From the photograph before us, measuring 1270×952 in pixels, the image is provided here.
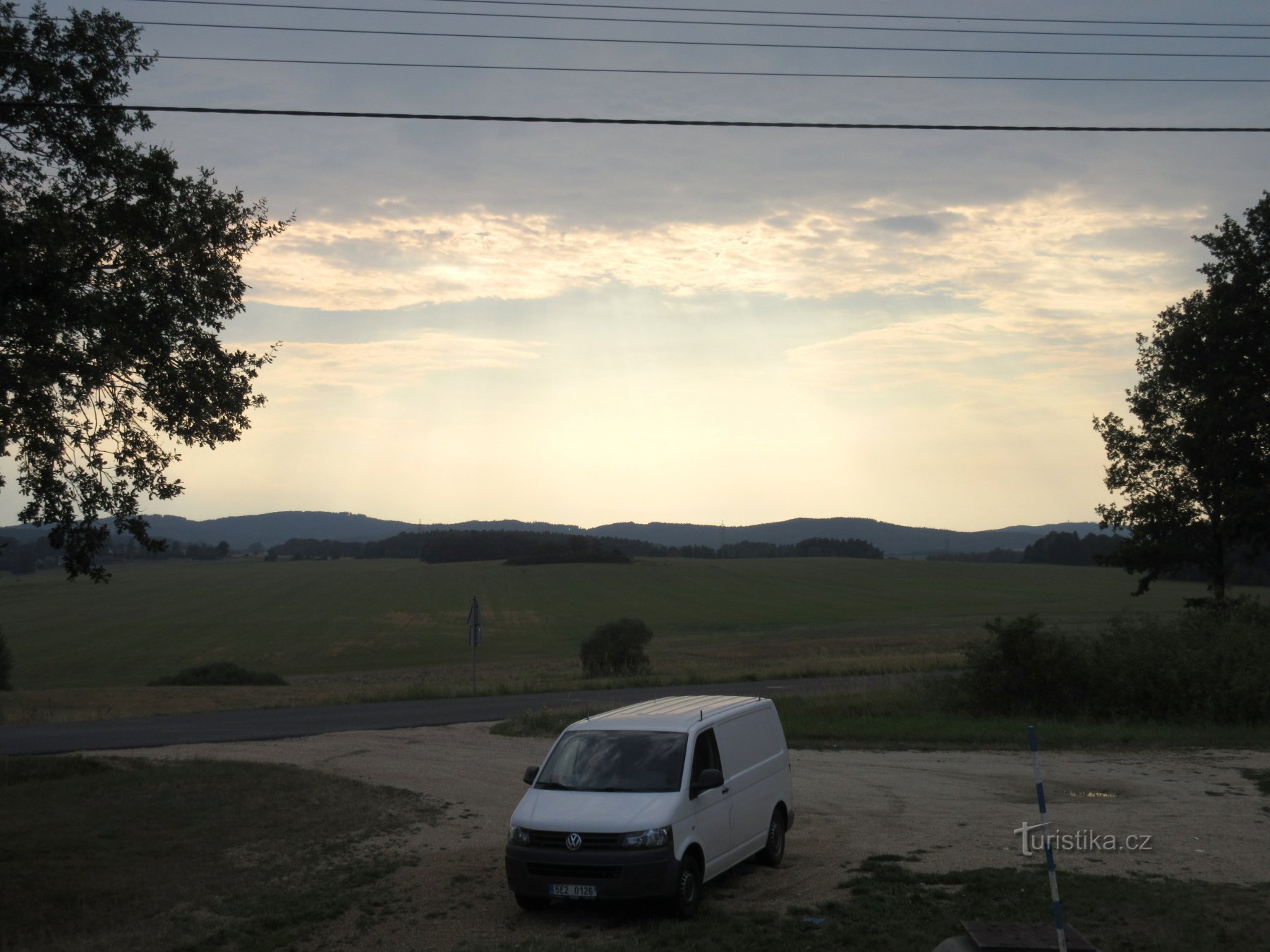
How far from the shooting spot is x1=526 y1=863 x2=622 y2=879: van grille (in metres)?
8.78

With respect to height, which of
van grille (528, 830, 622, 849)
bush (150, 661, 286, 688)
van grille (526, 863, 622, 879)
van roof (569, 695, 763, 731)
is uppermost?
van roof (569, 695, 763, 731)

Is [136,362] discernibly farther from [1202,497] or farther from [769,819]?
[1202,497]

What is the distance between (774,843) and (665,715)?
1.99 m

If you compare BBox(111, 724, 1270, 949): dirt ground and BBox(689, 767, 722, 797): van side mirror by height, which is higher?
BBox(689, 767, 722, 797): van side mirror

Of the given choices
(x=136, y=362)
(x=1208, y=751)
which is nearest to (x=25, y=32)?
(x=136, y=362)

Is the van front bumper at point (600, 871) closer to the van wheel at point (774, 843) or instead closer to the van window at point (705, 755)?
the van window at point (705, 755)

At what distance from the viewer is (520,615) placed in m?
85.1

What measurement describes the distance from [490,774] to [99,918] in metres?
9.19

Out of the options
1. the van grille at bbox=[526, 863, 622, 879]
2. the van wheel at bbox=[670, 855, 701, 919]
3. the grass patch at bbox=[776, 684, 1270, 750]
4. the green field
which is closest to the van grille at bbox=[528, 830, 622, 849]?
the van grille at bbox=[526, 863, 622, 879]

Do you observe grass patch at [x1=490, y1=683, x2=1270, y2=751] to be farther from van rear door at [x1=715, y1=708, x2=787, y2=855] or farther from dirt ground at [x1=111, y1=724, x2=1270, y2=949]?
van rear door at [x1=715, y1=708, x2=787, y2=855]

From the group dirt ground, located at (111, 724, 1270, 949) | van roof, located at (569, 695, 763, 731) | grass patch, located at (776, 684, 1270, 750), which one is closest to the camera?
dirt ground, located at (111, 724, 1270, 949)

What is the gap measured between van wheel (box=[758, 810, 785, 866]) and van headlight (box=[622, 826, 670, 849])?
2352 millimetres

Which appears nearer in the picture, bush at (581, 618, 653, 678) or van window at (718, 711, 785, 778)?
van window at (718, 711, 785, 778)

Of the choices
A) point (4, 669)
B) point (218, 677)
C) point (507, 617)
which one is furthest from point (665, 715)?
point (507, 617)
